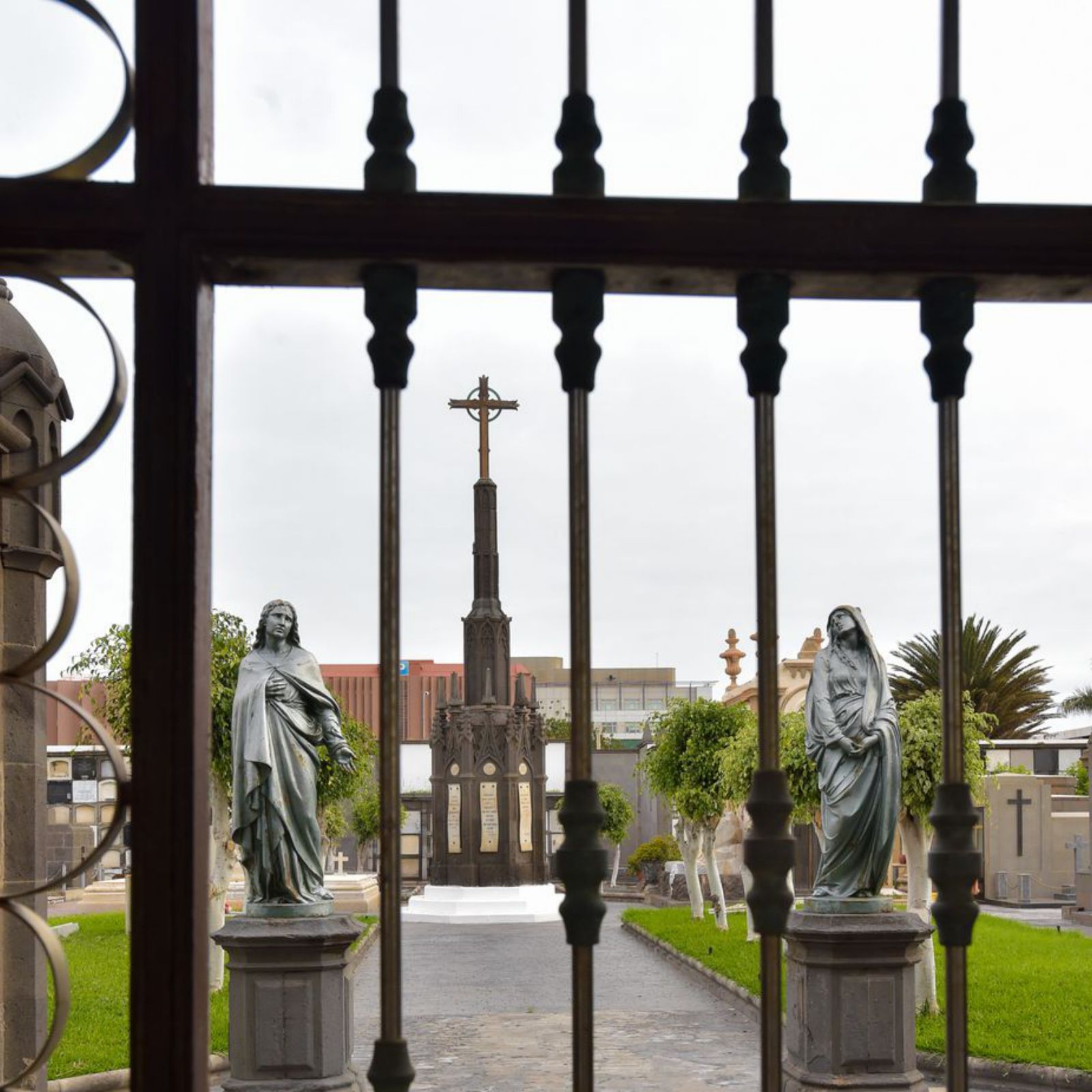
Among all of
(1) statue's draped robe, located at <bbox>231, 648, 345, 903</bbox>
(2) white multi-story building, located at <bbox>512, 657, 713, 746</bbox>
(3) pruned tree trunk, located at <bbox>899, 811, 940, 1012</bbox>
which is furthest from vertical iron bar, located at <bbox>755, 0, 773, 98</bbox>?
(2) white multi-story building, located at <bbox>512, 657, 713, 746</bbox>

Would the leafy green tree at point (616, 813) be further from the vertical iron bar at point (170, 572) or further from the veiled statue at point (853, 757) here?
the vertical iron bar at point (170, 572)

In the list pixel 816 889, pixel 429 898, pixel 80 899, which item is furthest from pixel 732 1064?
pixel 80 899

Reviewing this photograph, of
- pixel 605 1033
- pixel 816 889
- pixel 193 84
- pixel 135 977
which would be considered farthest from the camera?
pixel 605 1033

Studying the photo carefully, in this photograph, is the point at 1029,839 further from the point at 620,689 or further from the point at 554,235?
the point at 620,689

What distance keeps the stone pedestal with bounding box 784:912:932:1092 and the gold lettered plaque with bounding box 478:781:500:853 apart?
2186 centimetres

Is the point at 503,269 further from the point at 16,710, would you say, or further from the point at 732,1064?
the point at 732,1064

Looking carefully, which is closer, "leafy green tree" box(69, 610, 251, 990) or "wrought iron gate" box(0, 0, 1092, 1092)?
"wrought iron gate" box(0, 0, 1092, 1092)

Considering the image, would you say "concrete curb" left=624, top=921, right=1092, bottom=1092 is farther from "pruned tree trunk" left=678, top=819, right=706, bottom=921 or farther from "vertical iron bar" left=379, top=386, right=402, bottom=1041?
"pruned tree trunk" left=678, top=819, right=706, bottom=921

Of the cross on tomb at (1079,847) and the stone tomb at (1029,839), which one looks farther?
the stone tomb at (1029,839)

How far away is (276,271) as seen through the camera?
1848 millimetres

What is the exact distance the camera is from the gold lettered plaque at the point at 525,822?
31.2 m

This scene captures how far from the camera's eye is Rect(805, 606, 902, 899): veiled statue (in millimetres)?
9438

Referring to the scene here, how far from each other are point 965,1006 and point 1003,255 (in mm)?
900

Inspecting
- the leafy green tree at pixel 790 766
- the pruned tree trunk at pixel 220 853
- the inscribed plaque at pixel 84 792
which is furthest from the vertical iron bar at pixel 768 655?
the inscribed plaque at pixel 84 792
